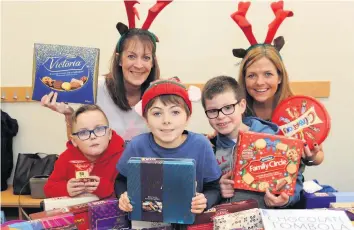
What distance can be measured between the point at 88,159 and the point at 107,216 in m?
0.49

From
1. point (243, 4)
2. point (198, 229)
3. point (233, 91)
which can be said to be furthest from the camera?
point (243, 4)

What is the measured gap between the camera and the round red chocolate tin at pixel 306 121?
2.03 metres

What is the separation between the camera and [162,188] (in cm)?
151

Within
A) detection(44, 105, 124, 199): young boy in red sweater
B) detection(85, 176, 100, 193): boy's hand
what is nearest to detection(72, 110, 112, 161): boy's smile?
detection(44, 105, 124, 199): young boy in red sweater

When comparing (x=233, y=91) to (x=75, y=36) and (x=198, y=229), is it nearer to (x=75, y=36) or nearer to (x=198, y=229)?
(x=198, y=229)

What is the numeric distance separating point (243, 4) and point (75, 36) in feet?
7.13

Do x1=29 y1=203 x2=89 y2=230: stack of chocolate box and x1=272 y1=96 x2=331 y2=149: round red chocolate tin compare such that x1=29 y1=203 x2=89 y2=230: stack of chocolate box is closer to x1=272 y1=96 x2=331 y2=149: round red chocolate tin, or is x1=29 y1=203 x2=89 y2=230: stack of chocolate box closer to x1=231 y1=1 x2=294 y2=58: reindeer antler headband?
x1=272 y1=96 x2=331 y2=149: round red chocolate tin

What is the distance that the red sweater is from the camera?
199 cm

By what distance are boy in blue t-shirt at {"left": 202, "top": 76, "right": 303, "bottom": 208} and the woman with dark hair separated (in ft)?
2.10

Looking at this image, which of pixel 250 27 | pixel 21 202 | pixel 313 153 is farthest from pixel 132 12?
pixel 21 202

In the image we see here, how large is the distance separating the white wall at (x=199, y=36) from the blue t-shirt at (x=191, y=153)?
2.27m

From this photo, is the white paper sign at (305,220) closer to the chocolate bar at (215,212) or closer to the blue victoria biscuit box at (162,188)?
the chocolate bar at (215,212)

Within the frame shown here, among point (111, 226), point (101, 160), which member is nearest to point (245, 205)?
point (111, 226)

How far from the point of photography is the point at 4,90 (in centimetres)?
399
